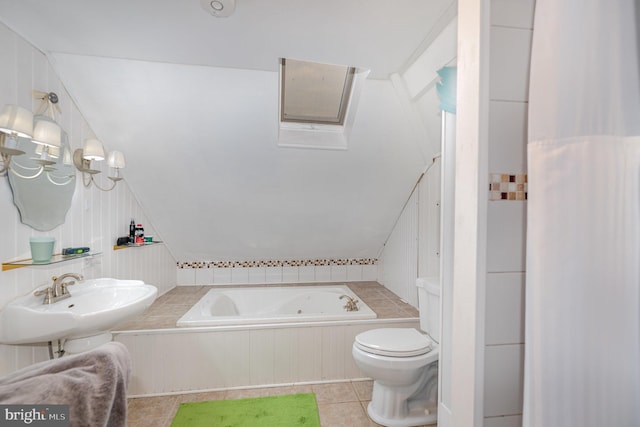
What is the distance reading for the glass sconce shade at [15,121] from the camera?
1202 mm

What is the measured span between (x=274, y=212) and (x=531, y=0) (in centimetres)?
239

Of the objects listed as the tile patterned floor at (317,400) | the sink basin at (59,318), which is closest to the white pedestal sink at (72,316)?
the sink basin at (59,318)

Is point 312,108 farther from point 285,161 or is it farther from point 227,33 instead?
point 227,33

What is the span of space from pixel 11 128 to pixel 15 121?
0.13ft

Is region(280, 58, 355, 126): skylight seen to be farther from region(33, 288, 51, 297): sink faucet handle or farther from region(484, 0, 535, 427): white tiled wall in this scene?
region(33, 288, 51, 297): sink faucet handle

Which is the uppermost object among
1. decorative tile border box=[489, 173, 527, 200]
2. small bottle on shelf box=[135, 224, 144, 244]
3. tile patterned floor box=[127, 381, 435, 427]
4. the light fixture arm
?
the light fixture arm

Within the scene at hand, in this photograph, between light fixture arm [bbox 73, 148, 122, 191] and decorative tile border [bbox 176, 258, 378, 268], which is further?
decorative tile border [bbox 176, 258, 378, 268]

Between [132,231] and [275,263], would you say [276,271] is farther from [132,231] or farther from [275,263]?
[132,231]

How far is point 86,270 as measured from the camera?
1914mm

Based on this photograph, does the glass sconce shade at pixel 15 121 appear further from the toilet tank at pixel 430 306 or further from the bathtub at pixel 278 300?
the toilet tank at pixel 430 306

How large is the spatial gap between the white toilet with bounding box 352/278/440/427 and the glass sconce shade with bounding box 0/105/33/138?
206 centimetres

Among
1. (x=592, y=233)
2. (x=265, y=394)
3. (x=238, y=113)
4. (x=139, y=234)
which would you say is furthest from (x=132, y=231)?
(x=592, y=233)

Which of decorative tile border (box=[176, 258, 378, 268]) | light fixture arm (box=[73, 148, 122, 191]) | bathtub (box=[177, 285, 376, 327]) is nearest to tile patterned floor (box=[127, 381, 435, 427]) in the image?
bathtub (box=[177, 285, 376, 327])

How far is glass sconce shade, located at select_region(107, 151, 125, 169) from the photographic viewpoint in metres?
2.00
